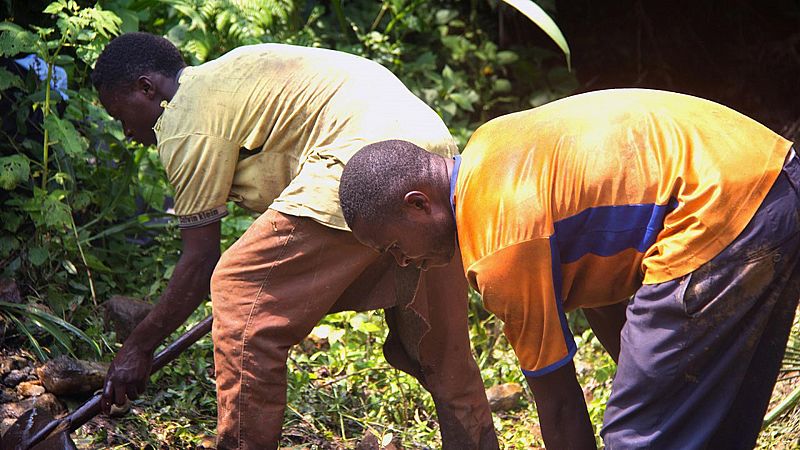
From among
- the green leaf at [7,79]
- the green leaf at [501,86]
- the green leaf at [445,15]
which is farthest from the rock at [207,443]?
the green leaf at [445,15]

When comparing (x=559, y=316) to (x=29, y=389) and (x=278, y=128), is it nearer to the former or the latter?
(x=278, y=128)

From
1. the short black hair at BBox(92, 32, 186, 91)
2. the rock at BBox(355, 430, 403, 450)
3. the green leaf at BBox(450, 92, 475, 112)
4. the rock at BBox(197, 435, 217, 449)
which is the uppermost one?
the short black hair at BBox(92, 32, 186, 91)

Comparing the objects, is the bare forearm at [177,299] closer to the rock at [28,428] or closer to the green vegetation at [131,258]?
the rock at [28,428]

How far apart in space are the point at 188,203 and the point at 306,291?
0.46m

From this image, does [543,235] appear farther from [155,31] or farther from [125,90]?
[155,31]

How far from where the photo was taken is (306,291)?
310 centimetres

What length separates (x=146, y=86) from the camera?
3.24 m

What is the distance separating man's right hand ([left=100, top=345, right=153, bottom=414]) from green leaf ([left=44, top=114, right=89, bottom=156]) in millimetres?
1105

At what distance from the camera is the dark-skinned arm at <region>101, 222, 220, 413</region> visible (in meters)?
3.19

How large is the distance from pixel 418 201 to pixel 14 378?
7.44 feet

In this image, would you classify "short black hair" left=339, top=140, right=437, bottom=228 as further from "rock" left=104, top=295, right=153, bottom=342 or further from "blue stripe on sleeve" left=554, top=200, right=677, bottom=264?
"rock" left=104, top=295, right=153, bottom=342

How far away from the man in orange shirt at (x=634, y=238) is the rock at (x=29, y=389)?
6.74ft

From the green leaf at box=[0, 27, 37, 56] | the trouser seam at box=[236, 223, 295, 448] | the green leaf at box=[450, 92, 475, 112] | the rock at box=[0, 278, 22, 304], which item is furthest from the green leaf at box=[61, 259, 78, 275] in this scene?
the green leaf at box=[450, 92, 475, 112]

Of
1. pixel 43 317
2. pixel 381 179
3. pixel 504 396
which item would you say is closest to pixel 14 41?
pixel 43 317
